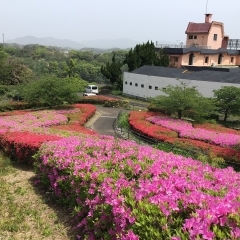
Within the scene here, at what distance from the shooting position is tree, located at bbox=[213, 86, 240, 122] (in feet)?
83.2

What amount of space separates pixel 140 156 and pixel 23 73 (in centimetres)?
4395

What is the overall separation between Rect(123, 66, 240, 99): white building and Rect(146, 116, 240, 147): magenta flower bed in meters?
10.7

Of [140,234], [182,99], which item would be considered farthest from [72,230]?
[182,99]

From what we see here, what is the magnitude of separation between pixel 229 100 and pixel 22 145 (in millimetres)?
19703

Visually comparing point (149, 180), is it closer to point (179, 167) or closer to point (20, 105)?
point (179, 167)

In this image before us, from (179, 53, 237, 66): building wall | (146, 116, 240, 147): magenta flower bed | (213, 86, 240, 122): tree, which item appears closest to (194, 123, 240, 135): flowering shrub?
(146, 116, 240, 147): magenta flower bed

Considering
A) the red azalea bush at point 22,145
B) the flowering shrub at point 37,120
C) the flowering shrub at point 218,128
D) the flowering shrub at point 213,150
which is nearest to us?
the red azalea bush at point 22,145

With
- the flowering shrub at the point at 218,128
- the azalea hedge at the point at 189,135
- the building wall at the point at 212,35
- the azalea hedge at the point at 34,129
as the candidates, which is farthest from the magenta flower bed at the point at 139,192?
the building wall at the point at 212,35

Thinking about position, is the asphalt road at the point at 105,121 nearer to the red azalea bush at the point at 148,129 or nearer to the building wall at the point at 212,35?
the red azalea bush at the point at 148,129

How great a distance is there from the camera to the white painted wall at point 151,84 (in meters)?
31.8

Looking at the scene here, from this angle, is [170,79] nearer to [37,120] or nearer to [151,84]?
[151,84]

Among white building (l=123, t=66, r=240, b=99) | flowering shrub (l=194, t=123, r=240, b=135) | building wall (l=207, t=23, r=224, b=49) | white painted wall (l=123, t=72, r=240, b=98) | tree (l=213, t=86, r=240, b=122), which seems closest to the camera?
flowering shrub (l=194, t=123, r=240, b=135)

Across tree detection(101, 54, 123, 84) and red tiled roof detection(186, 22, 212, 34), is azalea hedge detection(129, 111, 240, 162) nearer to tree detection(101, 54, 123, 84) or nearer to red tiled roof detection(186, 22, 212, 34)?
tree detection(101, 54, 123, 84)

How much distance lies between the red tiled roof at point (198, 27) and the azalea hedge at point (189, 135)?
37921mm
